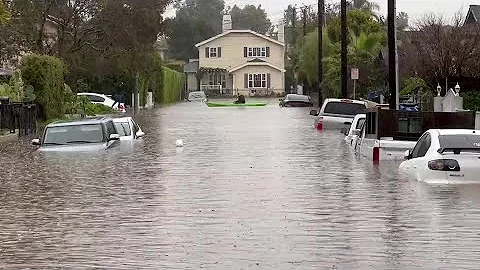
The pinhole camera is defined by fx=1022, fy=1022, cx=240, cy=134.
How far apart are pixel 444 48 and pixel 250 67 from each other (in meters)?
77.5

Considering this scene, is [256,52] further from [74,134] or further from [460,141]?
[460,141]

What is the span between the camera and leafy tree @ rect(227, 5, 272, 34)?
195000 mm

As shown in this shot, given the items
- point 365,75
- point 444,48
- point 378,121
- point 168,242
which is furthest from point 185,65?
point 168,242

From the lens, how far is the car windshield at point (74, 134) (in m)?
28.2

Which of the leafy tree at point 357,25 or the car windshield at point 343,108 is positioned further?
the leafy tree at point 357,25

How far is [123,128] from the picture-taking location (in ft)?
105

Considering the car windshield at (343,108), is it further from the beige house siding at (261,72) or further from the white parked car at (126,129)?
the beige house siding at (261,72)

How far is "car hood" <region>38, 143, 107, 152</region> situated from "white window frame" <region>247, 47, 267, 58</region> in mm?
98722

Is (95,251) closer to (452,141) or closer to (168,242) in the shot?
(168,242)

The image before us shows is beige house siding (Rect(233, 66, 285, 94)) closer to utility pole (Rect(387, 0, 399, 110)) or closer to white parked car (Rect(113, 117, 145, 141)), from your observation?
utility pole (Rect(387, 0, 399, 110))

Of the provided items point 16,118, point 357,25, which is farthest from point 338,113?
point 357,25

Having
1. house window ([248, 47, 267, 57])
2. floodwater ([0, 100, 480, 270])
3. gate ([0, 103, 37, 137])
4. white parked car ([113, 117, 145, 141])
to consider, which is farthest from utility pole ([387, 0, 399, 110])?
house window ([248, 47, 267, 57])

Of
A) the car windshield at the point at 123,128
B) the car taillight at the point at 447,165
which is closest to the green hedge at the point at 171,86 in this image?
the car windshield at the point at 123,128

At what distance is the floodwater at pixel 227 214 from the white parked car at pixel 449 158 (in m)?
0.40
